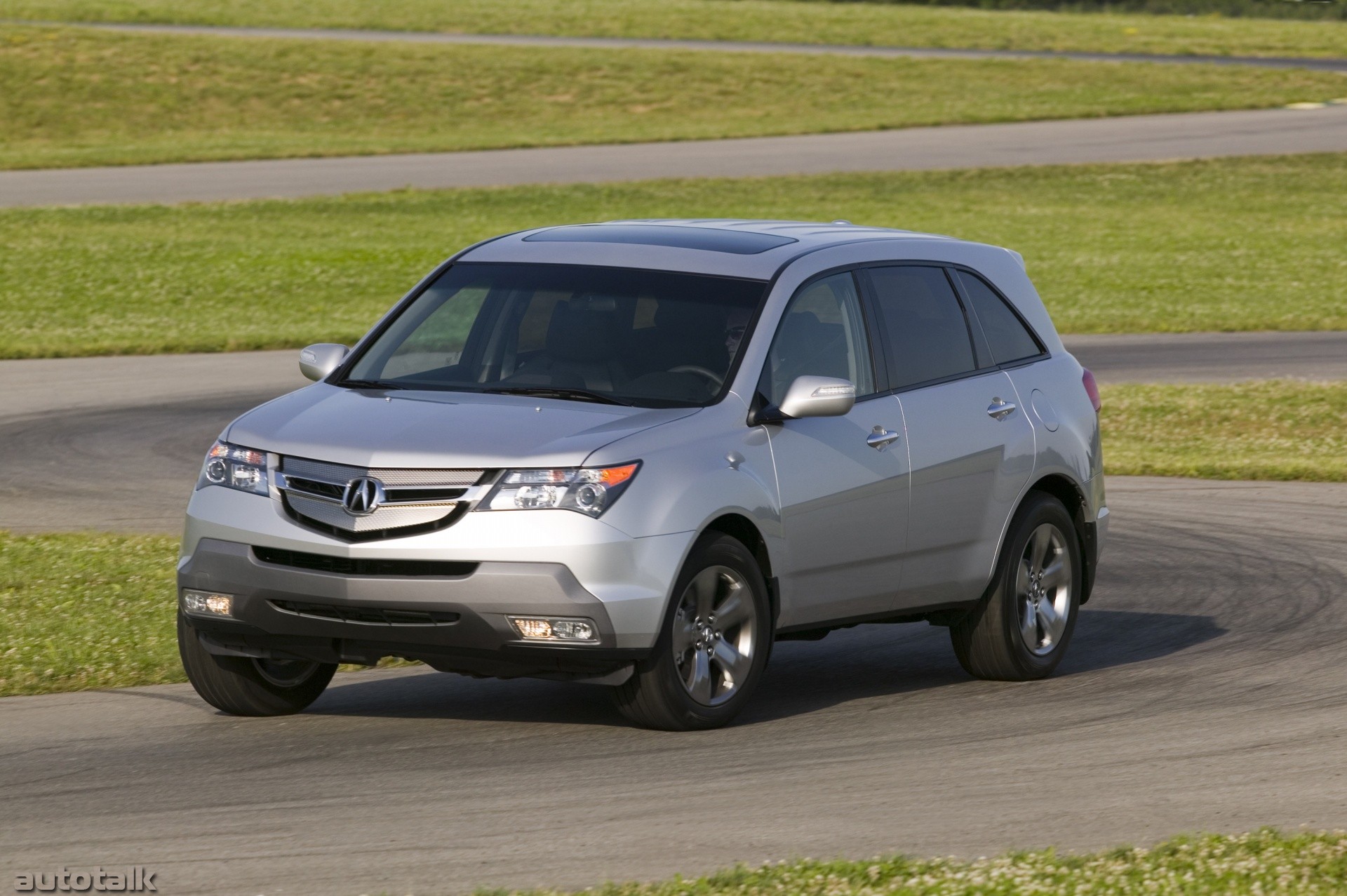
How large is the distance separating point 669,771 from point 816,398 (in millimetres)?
1592

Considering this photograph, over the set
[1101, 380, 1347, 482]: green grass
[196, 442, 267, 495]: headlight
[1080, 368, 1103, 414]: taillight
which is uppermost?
[196, 442, 267, 495]: headlight

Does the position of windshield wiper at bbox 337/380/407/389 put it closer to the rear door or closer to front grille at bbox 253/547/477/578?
front grille at bbox 253/547/477/578

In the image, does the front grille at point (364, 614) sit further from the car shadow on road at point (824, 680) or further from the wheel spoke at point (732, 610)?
the wheel spoke at point (732, 610)

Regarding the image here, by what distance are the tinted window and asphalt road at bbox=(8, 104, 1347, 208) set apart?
2685 centimetres

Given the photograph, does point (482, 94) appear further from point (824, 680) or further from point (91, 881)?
point (91, 881)

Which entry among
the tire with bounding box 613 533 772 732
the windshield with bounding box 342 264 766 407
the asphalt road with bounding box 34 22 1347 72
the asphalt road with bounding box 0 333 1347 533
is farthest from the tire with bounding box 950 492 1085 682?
the asphalt road with bounding box 34 22 1347 72

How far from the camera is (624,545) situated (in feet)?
23.8

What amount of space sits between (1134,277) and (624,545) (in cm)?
2389

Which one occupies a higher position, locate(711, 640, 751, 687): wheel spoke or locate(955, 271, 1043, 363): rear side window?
locate(955, 271, 1043, 363): rear side window

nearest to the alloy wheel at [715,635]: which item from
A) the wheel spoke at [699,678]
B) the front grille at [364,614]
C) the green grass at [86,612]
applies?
the wheel spoke at [699,678]

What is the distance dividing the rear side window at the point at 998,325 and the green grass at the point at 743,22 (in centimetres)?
5527

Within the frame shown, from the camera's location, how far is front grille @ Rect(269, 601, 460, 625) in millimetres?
7191

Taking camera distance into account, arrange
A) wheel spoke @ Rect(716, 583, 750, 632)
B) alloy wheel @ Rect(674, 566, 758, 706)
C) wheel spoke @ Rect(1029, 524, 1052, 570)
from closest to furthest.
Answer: alloy wheel @ Rect(674, 566, 758, 706) < wheel spoke @ Rect(716, 583, 750, 632) < wheel spoke @ Rect(1029, 524, 1052, 570)

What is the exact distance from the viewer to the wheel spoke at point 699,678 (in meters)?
7.68
